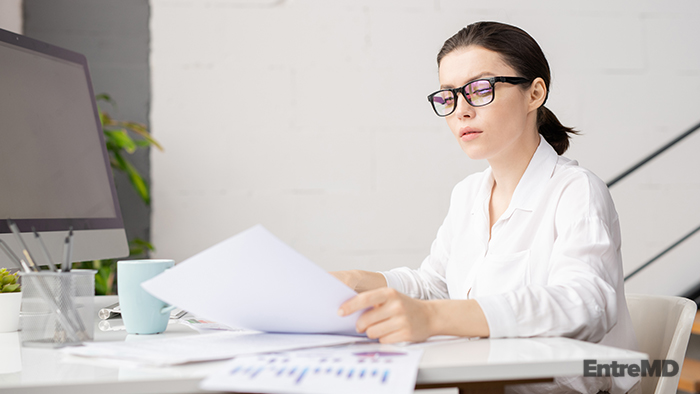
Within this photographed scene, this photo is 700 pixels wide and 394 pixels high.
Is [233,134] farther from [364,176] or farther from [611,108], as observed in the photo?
[611,108]

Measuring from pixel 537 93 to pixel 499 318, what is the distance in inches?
24.0

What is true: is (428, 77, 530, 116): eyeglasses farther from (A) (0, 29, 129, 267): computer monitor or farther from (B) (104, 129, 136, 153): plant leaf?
(B) (104, 129, 136, 153): plant leaf

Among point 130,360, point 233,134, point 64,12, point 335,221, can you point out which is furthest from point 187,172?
point 130,360

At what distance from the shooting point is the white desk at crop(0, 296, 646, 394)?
0.50 metres

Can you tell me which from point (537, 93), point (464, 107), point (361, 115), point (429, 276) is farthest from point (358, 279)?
point (361, 115)

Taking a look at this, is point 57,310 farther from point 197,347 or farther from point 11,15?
point 11,15

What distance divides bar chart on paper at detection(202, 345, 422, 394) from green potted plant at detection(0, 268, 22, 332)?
518 mm

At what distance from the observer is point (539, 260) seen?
3.28 feet

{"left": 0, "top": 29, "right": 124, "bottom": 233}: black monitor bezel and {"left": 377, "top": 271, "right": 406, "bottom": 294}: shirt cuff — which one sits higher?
{"left": 0, "top": 29, "right": 124, "bottom": 233}: black monitor bezel

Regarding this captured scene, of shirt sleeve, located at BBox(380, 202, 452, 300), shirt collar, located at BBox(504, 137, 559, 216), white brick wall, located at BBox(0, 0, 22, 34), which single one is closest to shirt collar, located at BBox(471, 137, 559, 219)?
shirt collar, located at BBox(504, 137, 559, 216)

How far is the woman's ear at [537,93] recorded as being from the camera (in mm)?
1141

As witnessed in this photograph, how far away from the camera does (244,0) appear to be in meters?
2.36

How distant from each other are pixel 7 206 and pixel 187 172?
1.45 meters

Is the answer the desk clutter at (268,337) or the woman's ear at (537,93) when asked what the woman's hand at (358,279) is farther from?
the woman's ear at (537,93)
